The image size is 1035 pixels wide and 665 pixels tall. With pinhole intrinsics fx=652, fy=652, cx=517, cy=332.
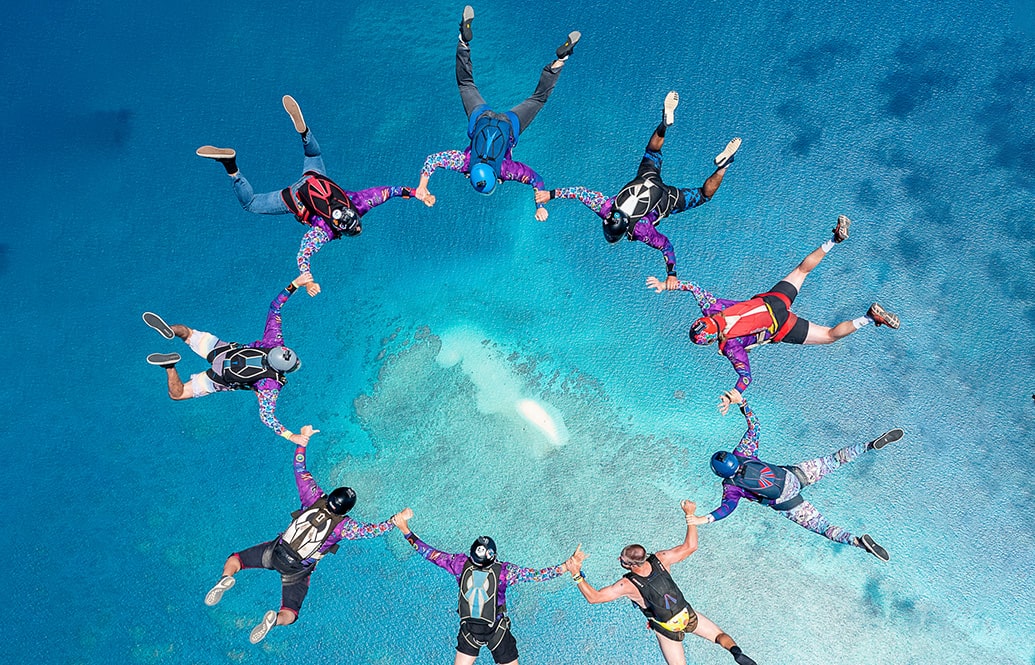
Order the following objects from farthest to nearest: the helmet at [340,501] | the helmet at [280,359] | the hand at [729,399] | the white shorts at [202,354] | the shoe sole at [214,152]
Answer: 1. the white shorts at [202,354]
2. the shoe sole at [214,152]
3. the hand at [729,399]
4. the helmet at [280,359]
5. the helmet at [340,501]

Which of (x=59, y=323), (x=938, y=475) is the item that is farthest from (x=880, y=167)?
(x=59, y=323)

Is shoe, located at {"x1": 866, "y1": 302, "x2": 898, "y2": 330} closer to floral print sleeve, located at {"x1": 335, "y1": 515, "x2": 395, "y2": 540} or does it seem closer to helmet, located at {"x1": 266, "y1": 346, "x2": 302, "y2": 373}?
floral print sleeve, located at {"x1": 335, "y1": 515, "x2": 395, "y2": 540}

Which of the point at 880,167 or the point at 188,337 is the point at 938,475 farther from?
the point at 188,337

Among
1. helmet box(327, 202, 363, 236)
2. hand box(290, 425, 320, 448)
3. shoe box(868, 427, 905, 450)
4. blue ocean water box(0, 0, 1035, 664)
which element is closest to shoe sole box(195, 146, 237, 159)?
blue ocean water box(0, 0, 1035, 664)

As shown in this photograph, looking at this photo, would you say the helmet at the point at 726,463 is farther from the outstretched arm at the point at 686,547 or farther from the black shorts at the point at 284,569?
the black shorts at the point at 284,569

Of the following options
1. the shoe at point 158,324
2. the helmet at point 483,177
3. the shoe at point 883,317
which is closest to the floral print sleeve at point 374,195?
the helmet at point 483,177

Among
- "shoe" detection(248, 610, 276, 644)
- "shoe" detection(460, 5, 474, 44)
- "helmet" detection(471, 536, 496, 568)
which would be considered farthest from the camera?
"shoe" detection(460, 5, 474, 44)

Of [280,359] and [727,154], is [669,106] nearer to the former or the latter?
[727,154]
